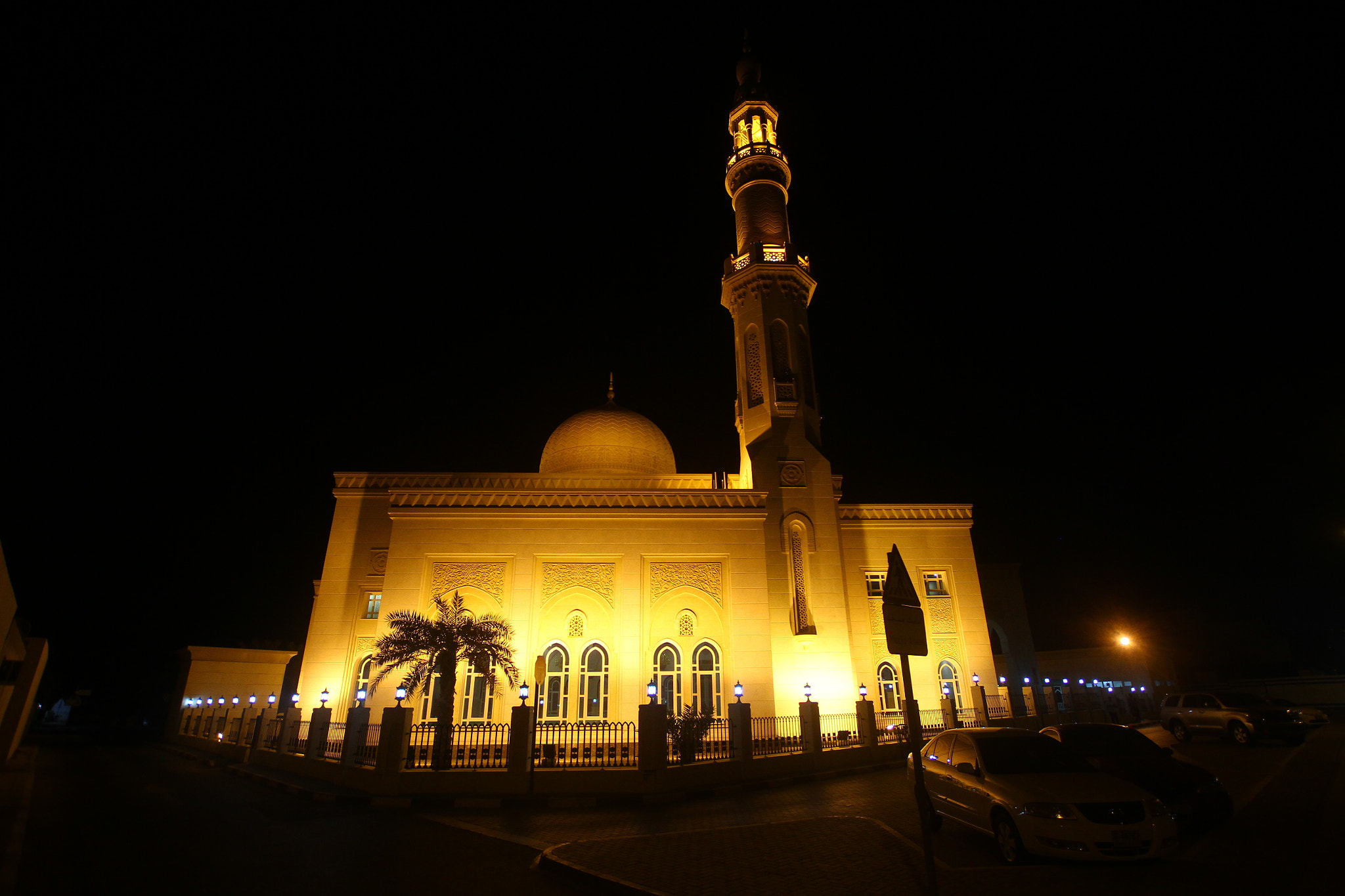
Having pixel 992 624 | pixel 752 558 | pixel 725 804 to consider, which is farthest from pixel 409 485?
pixel 992 624

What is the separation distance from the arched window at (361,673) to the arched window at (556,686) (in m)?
5.10

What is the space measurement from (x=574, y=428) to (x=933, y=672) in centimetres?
1543

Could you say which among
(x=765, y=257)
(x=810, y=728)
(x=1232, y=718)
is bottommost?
(x=810, y=728)

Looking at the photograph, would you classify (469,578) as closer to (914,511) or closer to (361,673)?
(361,673)

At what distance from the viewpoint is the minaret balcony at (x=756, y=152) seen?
26109 millimetres

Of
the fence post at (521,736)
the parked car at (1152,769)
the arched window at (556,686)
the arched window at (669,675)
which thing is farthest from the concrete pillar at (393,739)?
the parked car at (1152,769)

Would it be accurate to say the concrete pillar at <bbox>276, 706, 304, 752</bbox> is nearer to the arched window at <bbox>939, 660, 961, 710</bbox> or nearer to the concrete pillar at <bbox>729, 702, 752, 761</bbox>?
the concrete pillar at <bbox>729, 702, 752, 761</bbox>

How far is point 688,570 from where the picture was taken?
19453mm

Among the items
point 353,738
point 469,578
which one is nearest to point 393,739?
point 353,738

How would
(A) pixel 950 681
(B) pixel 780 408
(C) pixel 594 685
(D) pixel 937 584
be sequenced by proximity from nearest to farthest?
(C) pixel 594 685
(A) pixel 950 681
(B) pixel 780 408
(D) pixel 937 584

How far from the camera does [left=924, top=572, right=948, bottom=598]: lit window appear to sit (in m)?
23.3

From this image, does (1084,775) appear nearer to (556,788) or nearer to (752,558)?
(556,788)

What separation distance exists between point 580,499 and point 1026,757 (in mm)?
14628

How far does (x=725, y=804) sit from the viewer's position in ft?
32.9
